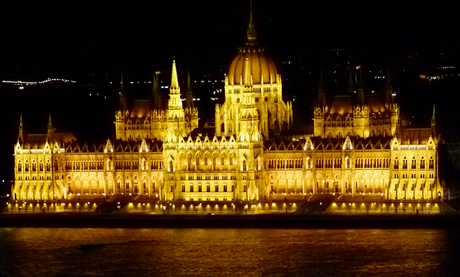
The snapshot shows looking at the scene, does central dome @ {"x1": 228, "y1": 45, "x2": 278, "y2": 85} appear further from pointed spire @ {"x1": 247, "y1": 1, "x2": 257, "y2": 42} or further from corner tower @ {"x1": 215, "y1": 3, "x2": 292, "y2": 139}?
pointed spire @ {"x1": 247, "y1": 1, "x2": 257, "y2": 42}

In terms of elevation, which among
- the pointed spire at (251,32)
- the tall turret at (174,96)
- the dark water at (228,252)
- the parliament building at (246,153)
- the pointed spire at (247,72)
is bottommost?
the dark water at (228,252)

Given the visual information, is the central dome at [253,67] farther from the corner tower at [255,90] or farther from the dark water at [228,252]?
the dark water at [228,252]

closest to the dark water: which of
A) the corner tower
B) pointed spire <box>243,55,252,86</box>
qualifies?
pointed spire <box>243,55,252,86</box>

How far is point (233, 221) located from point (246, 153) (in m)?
7.19

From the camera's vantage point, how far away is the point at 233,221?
139000 millimetres

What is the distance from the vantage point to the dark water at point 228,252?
4835 inches

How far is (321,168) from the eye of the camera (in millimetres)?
145750

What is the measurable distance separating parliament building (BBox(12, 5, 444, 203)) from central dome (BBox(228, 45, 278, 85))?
0.08m

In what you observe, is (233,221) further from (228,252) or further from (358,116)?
(358,116)

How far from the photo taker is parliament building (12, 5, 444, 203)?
144m

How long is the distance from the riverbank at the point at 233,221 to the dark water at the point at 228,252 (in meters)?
1.28

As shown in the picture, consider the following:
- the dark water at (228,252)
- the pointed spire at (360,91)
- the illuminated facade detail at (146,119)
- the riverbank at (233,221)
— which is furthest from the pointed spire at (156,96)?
the dark water at (228,252)

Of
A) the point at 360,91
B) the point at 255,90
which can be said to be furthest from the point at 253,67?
the point at 360,91

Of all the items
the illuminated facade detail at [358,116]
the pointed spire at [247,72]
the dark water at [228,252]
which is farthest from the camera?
the illuminated facade detail at [358,116]
